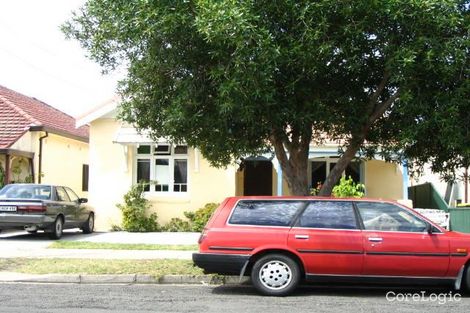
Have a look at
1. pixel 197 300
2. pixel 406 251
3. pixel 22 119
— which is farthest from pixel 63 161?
pixel 406 251

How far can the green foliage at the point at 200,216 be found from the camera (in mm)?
18234

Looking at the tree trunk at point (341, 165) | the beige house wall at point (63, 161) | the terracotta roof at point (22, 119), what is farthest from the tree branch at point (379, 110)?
the beige house wall at point (63, 161)

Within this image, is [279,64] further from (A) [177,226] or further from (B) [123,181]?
(B) [123,181]

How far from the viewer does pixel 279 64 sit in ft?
26.5

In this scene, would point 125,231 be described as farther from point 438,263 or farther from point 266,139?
point 438,263

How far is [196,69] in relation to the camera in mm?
9211

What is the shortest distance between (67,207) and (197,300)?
30.4 feet

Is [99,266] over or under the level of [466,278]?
under

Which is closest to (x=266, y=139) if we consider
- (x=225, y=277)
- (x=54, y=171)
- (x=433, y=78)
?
(x=225, y=277)

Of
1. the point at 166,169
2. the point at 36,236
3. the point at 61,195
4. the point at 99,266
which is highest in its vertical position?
the point at 166,169

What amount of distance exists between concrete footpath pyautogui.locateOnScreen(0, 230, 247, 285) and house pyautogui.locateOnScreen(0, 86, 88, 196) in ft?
11.5

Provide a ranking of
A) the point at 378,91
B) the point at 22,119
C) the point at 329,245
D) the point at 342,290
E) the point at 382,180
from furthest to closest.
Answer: the point at 22,119
the point at 382,180
the point at 378,91
the point at 342,290
the point at 329,245

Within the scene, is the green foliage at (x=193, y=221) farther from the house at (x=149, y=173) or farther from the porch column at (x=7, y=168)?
→ the porch column at (x=7, y=168)

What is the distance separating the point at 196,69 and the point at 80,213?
9.65m
